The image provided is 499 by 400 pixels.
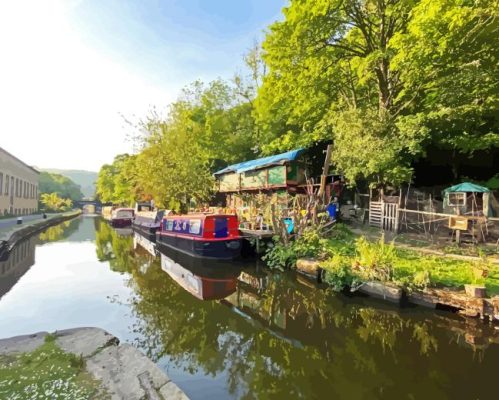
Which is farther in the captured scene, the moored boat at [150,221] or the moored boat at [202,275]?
the moored boat at [150,221]

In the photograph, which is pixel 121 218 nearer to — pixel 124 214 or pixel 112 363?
pixel 124 214

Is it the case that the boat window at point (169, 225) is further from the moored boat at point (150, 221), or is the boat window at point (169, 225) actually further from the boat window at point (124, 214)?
the boat window at point (124, 214)

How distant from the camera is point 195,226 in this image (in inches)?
737

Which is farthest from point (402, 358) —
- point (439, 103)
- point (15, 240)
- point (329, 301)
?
point (15, 240)

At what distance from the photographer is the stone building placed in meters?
42.5

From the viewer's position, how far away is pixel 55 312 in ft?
33.3

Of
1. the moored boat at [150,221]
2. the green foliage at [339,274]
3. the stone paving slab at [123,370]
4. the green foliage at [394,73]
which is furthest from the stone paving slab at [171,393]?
the moored boat at [150,221]

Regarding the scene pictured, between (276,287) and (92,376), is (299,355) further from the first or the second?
(276,287)

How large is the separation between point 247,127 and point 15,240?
2442 centimetres

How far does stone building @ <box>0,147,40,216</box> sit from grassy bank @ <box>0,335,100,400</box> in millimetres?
46512

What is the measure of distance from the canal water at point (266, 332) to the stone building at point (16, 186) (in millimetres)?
35640

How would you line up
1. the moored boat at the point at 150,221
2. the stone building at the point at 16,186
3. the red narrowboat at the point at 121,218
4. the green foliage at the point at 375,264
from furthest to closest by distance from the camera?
the red narrowboat at the point at 121,218, the stone building at the point at 16,186, the moored boat at the point at 150,221, the green foliage at the point at 375,264

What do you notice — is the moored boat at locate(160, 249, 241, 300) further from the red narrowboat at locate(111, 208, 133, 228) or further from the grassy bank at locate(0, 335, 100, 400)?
the red narrowboat at locate(111, 208, 133, 228)

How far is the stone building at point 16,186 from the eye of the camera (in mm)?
42500
